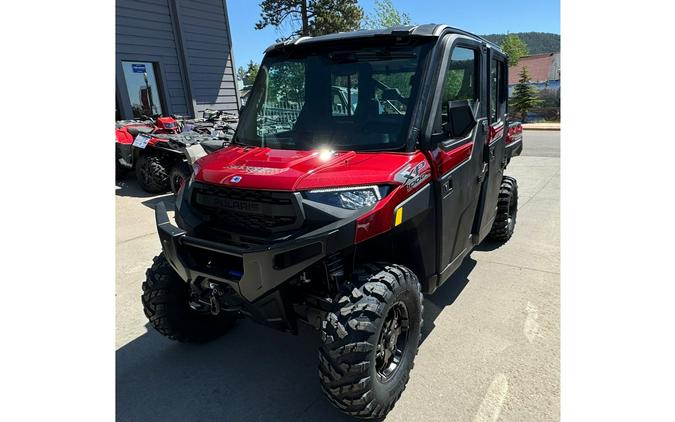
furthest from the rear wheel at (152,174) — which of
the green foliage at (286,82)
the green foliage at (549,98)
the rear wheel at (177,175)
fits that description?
the green foliage at (549,98)

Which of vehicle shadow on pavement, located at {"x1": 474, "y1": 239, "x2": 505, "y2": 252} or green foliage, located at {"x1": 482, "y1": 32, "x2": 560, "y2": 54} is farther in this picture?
green foliage, located at {"x1": 482, "y1": 32, "x2": 560, "y2": 54}

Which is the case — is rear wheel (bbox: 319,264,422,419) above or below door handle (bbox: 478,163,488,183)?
below

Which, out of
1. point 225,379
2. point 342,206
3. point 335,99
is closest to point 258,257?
point 342,206

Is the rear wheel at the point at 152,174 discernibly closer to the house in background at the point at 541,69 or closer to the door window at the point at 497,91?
the door window at the point at 497,91

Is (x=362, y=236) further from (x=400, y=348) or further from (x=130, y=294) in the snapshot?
(x=130, y=294)

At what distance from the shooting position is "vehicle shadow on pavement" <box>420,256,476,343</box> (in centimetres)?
344

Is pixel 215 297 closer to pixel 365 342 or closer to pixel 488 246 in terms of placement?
pixel 365 342

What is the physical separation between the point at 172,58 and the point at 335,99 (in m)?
9.29

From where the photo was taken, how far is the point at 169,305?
9.87 feet

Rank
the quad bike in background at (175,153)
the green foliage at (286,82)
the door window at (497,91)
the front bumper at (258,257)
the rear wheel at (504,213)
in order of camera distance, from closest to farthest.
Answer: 1. the front bumper at (258,257)
2. the green foliage at (286,82)
3. the door window at (497,91)
4. the rear wheel at (504,213)
5. the quad bike in background at (175,153)

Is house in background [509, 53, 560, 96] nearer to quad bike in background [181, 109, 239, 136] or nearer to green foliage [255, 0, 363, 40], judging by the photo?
green foliage [255, 0, 363, 40]

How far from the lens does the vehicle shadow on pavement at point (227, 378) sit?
2.60 metres

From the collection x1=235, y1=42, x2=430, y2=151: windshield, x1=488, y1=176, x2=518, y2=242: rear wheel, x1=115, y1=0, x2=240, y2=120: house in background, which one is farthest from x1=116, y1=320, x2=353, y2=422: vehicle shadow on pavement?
x1=115, y1=0, x2=240, y2=120: house in background

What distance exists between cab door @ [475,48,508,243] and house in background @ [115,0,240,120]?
8.39m
